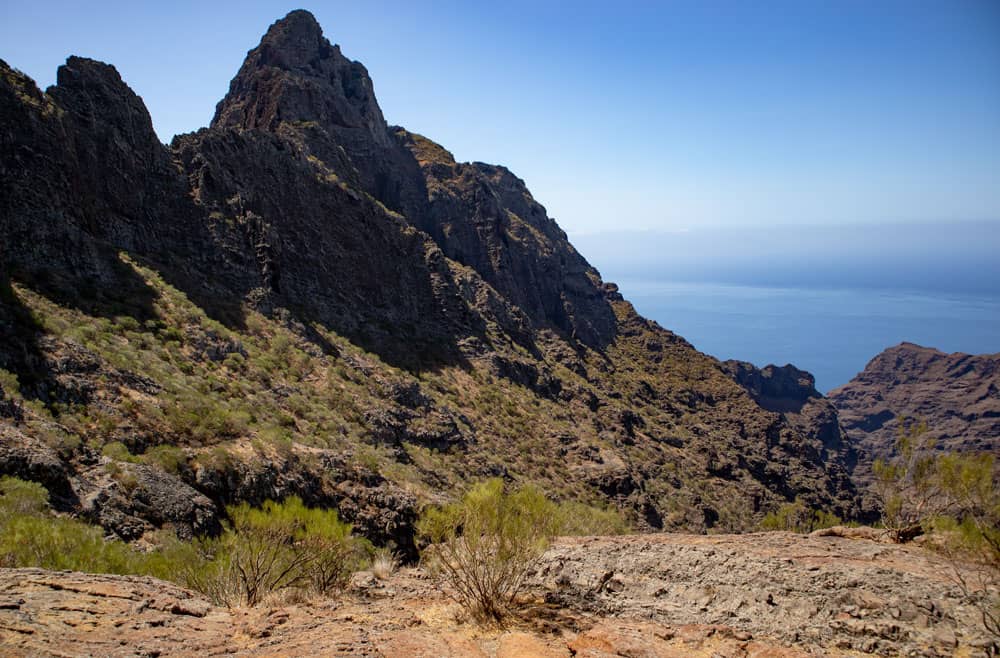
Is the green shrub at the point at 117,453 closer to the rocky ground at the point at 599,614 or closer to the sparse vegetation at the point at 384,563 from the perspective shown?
the rocky ground at the point at 599,614

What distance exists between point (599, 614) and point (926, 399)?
14008 cm

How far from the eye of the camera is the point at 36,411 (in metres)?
15.7

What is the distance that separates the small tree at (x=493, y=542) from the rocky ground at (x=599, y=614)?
0.54 m

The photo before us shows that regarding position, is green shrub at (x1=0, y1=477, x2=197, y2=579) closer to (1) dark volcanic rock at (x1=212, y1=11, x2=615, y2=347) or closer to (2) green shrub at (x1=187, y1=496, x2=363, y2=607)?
(2) green shrub at (x1=187, y1=496, x2=363, y2=607)

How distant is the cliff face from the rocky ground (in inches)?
4038

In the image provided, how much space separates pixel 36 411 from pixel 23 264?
11928mm

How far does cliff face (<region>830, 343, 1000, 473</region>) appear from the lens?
97.9 metres

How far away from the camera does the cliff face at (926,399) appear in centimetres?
9794

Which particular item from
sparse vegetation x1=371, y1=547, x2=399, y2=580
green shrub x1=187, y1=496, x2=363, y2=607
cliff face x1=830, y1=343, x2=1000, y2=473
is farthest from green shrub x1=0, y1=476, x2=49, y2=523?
cliff face x1=830, y1=343, x2=1000, y2=473

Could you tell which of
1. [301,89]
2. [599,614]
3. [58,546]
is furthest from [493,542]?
[301,89]

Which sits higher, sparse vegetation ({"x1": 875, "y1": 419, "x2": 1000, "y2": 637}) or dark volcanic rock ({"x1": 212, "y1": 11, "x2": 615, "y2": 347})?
dark volcanic rock ({"x1": 212, "y1": 11, "x2": 615, "y2": 347})

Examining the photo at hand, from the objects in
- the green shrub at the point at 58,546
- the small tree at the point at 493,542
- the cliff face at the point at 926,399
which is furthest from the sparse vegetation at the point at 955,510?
the cliff face at the point at 926,399

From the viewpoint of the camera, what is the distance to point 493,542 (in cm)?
1164

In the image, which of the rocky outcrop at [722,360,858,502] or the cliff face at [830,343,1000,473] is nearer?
the cliff face at [830,343,1000,473]
